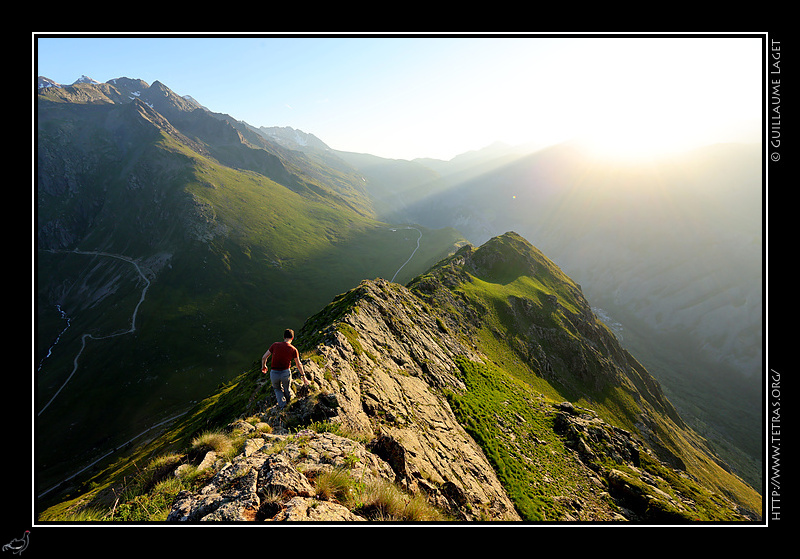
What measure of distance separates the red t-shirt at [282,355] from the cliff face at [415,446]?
7.67ft

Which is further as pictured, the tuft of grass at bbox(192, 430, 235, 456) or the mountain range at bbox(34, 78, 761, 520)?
the mountain range at bbox(34, 78, 761, 520)

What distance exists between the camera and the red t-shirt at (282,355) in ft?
43.8

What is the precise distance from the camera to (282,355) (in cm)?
1340

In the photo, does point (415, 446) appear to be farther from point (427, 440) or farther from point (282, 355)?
point (282, 355)

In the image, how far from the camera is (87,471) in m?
74.2

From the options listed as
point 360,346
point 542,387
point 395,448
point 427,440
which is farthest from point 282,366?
point 542,387

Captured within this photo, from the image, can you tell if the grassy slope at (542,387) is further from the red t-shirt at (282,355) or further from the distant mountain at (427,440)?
the red t-shirt at (282,355)

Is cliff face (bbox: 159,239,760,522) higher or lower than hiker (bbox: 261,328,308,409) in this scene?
lower

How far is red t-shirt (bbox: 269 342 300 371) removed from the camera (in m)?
13.4

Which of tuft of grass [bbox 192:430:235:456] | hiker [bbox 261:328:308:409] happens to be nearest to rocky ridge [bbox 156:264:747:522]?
tuft of grass [bbox 192:430:235:456]

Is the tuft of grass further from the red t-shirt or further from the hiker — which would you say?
the red t-shirt
